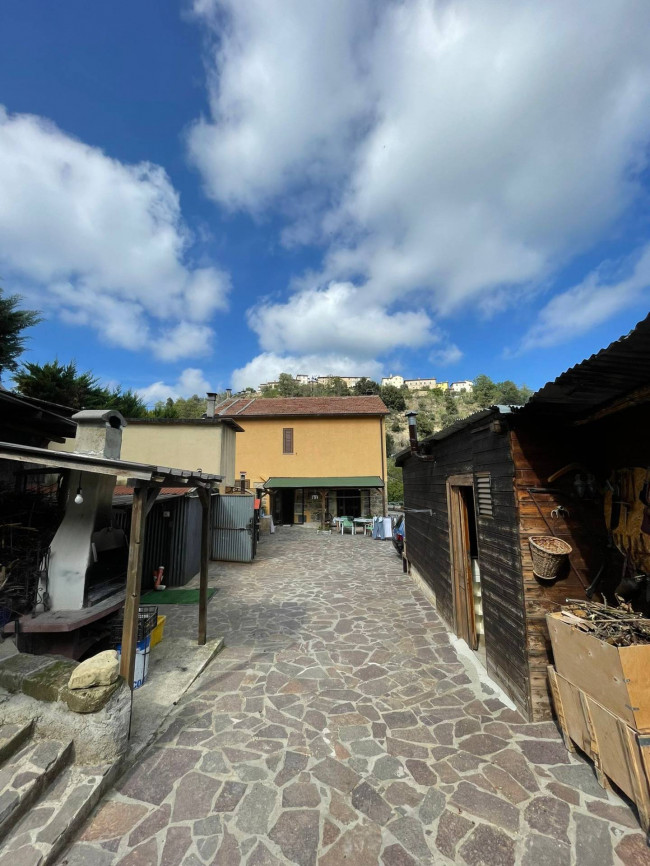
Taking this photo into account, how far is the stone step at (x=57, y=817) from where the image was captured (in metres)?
2.31

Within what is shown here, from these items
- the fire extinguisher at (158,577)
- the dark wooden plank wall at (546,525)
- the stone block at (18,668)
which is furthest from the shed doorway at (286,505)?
the dark wooden plank wall at (546,525)

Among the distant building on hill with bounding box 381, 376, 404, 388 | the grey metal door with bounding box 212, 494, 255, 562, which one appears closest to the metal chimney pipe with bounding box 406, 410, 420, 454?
the grey metal door with bounding box 212, 494, 255, 562

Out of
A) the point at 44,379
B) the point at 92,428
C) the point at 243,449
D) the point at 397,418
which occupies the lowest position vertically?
the point at 92,428

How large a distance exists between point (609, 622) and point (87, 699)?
4.55 meters

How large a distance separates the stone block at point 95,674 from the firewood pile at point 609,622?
13.7 ft

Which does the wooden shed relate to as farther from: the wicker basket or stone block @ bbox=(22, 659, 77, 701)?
stone block @ bbox=(22, 659, 77, 701)

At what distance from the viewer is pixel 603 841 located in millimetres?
2498

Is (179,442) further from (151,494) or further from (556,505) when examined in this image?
(556,505)

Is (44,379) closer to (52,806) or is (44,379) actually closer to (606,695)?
(52,806)

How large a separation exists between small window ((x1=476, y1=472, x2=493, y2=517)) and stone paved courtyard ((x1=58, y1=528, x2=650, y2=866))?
2.19 metres

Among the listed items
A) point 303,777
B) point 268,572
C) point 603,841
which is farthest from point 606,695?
point 268,572

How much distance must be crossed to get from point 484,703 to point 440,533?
3012mm

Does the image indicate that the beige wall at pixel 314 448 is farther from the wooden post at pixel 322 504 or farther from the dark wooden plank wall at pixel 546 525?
the dark wooden plank wall at pixel 546 525

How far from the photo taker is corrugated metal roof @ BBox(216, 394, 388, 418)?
850 inches
